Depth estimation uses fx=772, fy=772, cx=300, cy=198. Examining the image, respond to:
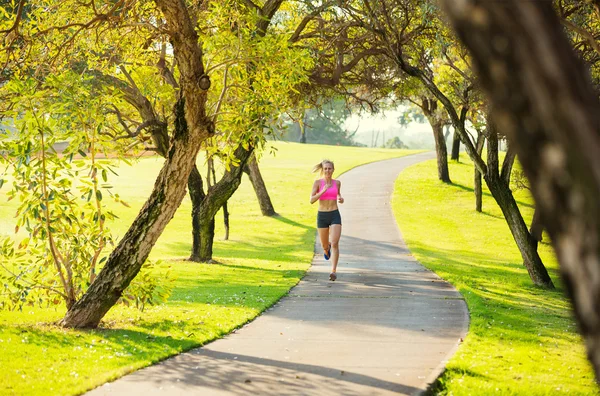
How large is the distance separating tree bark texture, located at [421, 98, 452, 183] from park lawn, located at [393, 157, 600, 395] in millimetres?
6637

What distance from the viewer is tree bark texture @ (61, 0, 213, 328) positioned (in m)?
9.69

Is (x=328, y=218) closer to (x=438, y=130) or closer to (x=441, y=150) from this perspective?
(x=438, y=130)

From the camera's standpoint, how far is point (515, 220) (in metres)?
15.8

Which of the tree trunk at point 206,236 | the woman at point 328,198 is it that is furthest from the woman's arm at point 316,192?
the tree trunk at point 206,236

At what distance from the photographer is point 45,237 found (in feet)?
33.0

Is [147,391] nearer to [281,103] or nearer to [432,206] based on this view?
[281,103]

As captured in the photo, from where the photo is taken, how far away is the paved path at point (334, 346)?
7441 mm

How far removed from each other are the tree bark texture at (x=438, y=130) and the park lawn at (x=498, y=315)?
21.8 feet

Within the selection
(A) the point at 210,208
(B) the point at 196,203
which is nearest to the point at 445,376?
(A) the point at 210,208

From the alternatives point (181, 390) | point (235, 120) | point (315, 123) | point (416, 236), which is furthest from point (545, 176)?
point (315, 123)

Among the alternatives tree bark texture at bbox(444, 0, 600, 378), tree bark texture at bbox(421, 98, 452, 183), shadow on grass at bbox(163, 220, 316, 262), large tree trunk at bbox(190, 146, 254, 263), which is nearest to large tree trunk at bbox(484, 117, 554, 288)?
large tree trunk at bbox(190, 146, 254, 263)

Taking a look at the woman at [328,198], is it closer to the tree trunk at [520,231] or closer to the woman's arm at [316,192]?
the woman's arm at [316,192]

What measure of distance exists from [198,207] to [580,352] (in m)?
13.6

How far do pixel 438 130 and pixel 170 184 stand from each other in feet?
108
